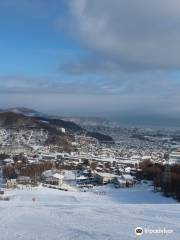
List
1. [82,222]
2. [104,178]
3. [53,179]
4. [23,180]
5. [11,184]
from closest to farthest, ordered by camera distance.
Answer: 1. [82,222]
2. [11,184]
3. [23,180]
4. [53,179]
5. [104,178]

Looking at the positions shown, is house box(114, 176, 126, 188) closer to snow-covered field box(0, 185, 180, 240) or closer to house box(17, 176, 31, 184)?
house box(17, 176, 31, 184)

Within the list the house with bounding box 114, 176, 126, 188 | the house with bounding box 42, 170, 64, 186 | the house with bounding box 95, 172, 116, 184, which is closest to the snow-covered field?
the house with bounding box 114, 176, 126, 188

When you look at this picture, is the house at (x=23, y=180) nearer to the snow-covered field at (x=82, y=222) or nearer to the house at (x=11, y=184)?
the house at (x=11, y=184)

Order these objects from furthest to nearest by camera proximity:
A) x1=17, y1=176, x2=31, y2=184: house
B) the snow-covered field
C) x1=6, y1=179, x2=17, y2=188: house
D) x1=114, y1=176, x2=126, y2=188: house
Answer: x1=17, y1=176, x2=31, y2=184: house
x1=114, y1=176, x2=126, y2=188: house
x1=6, y1=179, x2=17, y2=188: house
the snow-covered field

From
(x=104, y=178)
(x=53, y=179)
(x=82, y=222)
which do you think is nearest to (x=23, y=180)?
(x=53, y=179)

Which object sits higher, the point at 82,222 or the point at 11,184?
the point at 82,222

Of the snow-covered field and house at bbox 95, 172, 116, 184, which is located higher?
the snow-covered field

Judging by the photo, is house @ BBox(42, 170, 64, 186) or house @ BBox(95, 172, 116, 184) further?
house @ BBox(95, 172, 116, 184)

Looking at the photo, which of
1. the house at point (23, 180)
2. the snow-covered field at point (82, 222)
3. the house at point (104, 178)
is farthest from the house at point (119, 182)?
the snow-covered field at point (82, 222)

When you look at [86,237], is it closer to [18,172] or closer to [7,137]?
[18,172]

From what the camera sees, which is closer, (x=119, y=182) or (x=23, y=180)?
(x=119, y=182)

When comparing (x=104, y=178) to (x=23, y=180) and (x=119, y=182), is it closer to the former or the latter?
(x=119, y=182)
